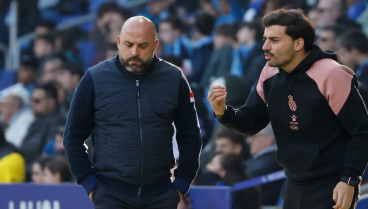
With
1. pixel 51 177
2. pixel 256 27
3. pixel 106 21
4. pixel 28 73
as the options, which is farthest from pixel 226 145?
pixel 106 21

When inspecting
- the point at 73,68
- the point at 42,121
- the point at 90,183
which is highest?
the point at 90,183

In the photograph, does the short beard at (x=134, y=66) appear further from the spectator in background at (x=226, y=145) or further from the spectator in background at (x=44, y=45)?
the spectator in background at (x=44, y=45)

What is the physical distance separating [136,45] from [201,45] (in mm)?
7054

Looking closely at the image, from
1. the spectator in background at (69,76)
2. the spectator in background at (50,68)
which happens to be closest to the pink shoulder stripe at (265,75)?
the spectator in background at (69,76)

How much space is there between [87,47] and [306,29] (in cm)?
953

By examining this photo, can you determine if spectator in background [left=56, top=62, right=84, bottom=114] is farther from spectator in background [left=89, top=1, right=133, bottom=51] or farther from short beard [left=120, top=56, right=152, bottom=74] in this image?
short beard [left=120, top=56, right=152, bottom=74]

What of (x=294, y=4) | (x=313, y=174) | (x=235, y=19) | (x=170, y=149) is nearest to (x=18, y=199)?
(x=170, y=149)

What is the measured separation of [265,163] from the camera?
898 cm

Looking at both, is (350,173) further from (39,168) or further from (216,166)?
(39,168)

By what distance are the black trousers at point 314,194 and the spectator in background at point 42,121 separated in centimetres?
581

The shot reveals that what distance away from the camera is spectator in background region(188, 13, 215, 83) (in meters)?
12.2

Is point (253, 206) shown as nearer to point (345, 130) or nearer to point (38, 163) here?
point (38, 163)

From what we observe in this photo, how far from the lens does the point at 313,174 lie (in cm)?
534

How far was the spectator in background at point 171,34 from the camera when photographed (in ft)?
42.7
